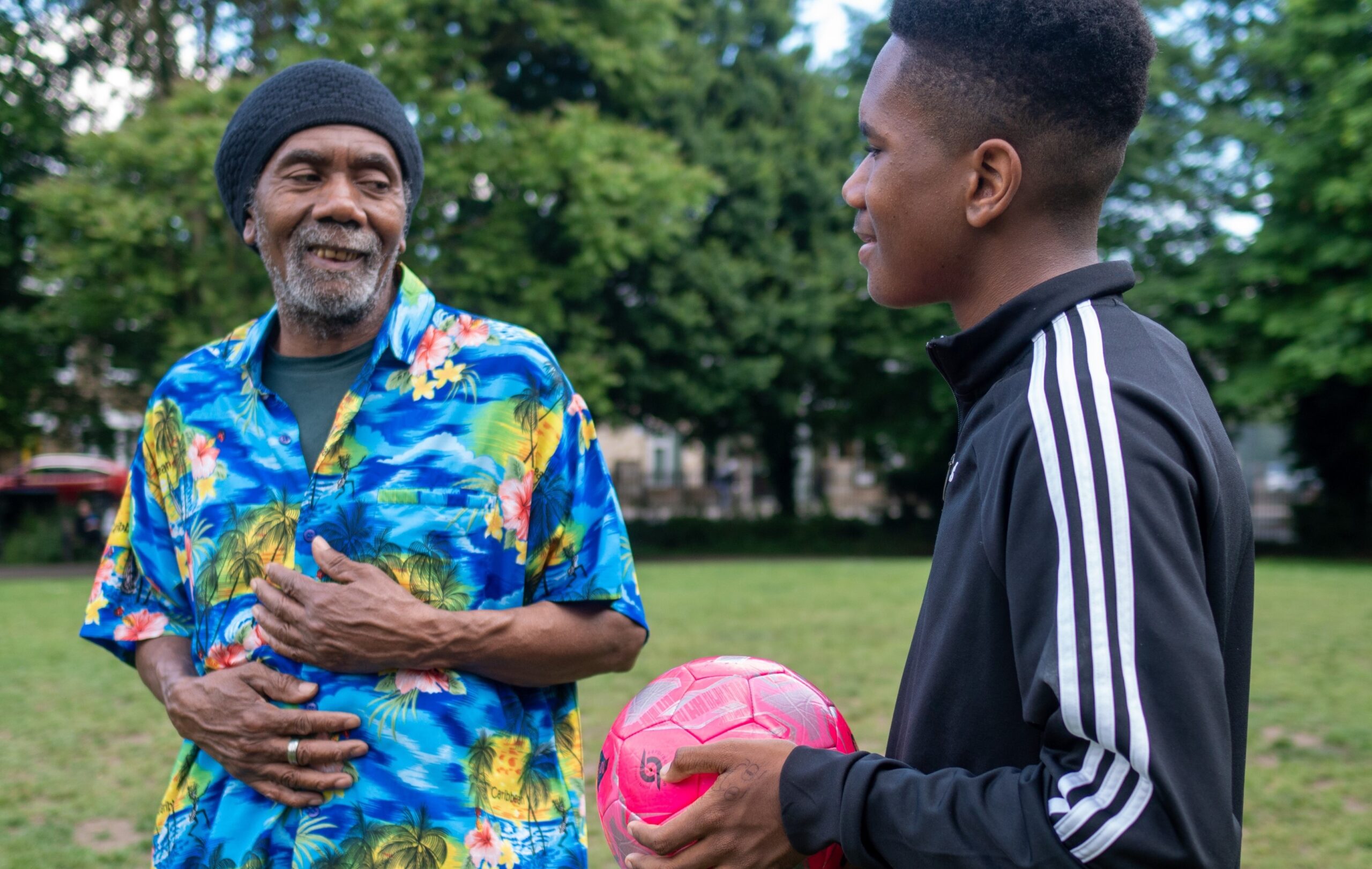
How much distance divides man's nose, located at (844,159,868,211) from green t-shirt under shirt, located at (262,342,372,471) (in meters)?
1.35

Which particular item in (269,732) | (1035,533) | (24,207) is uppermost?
(24,207)

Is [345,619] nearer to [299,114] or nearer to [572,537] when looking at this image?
[572,537]

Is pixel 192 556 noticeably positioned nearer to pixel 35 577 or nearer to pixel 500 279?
pixel 500 279

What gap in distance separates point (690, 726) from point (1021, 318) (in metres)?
0.86

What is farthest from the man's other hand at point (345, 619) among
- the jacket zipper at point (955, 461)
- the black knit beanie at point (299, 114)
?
the jacket zipper at point (955, 461)

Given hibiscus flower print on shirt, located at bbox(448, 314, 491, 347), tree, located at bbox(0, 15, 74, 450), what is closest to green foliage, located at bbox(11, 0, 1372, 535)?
tree, located at bbox(0, 15, 74, 450)

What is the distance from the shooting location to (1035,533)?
129 cm

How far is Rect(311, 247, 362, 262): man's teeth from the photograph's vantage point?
8.92 feet

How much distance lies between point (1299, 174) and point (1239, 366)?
13.6 ft

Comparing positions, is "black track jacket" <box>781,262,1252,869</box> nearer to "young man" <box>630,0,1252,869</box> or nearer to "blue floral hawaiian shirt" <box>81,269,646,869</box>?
"young man" <box>630,0,1252,869</box>

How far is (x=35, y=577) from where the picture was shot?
62.4 feet

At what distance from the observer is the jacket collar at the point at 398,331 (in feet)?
8.33

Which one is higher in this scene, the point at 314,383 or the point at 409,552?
the point at 314,383

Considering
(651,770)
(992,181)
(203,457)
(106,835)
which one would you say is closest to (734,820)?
(651,770)
